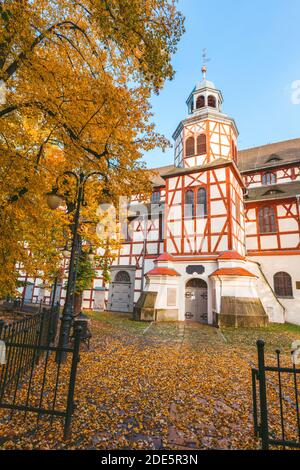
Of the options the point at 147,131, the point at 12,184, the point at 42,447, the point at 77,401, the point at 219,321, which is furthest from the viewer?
the point at 219,321

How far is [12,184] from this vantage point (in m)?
5.42

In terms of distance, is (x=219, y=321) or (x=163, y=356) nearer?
(x=163, y=356)

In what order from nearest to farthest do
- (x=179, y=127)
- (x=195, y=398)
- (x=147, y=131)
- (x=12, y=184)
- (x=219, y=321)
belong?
(x=195, y=398) < (x=12, y=184) < (x=147, y=131) < (x=219, y=321) < (x=179, y=127)

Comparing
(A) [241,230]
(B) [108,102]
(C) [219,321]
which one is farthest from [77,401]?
(A) [241,230]

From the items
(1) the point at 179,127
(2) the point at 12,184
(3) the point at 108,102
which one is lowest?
(2) the point at 12,184

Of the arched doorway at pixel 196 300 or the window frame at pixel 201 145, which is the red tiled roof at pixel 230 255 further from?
the window frame at pixel 201 145

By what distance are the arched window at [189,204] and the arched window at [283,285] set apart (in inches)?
312

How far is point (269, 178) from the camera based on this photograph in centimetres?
2128

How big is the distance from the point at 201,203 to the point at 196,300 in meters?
6.86

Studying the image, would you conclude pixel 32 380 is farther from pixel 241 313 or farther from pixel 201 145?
pixel 201 145

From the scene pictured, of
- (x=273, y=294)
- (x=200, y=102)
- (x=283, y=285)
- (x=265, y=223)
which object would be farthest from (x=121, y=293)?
(x=200, y=102)

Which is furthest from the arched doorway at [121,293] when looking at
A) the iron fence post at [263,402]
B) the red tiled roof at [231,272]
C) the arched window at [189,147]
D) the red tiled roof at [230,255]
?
the iron fence post at [263,402]

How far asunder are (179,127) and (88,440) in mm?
20947

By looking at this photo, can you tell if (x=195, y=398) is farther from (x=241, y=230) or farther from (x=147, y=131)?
(x=241, y=230)
